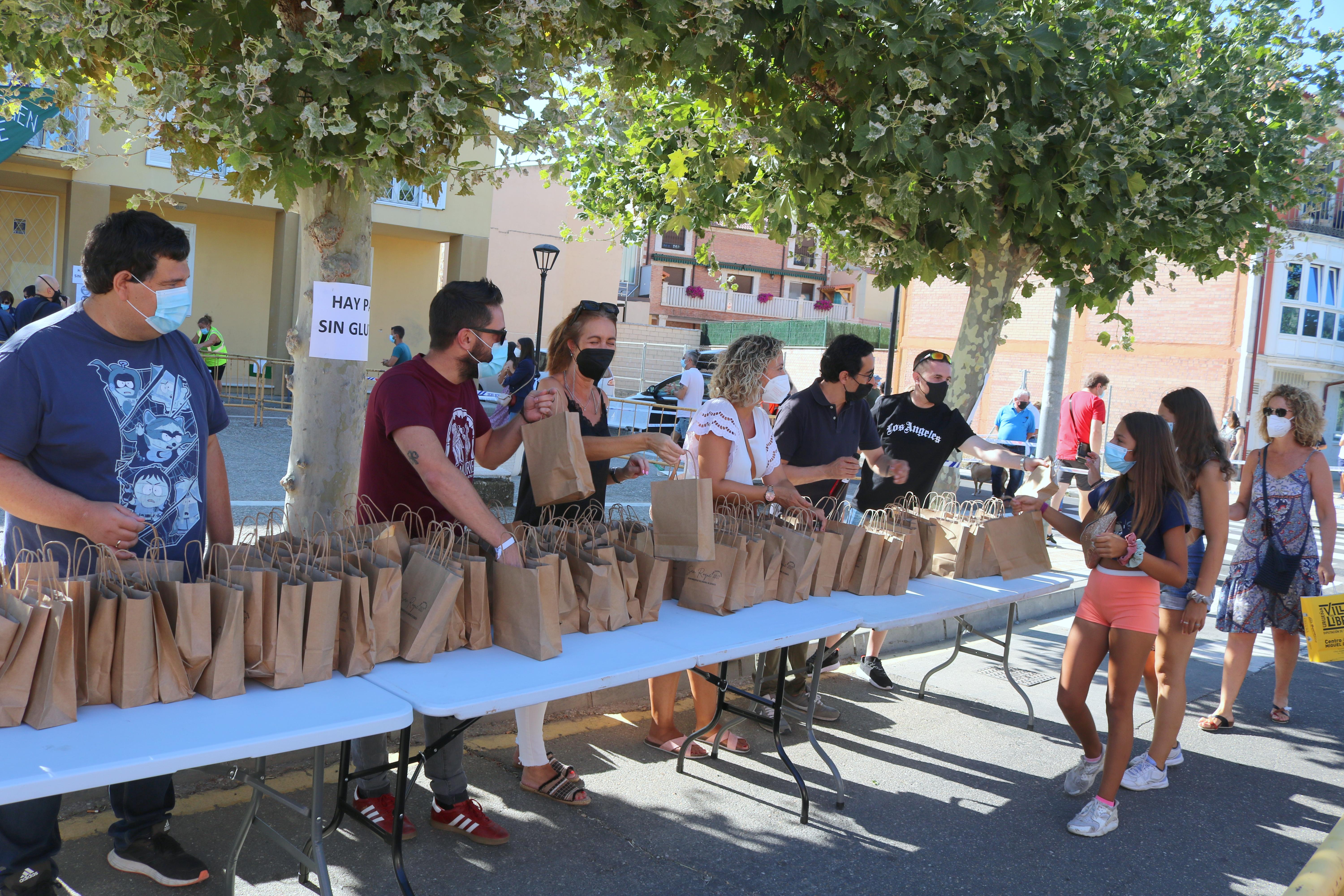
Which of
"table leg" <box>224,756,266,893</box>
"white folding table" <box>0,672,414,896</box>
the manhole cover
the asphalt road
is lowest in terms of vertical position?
the asphalt road

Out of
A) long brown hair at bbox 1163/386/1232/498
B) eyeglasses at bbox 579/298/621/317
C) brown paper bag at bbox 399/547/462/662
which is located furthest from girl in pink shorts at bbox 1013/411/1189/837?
brown paper bag at bbox 399/547/462/662

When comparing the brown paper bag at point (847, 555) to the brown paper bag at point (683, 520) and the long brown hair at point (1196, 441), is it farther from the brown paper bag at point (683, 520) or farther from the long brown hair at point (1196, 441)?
the long brown hair at point (1196, 441)

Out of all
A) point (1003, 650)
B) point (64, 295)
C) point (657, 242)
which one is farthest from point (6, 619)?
point (657, 242)

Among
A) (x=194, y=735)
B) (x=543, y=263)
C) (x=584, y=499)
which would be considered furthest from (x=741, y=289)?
(x=194, y=735)

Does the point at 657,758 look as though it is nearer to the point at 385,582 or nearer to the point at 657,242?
the point at 385,582

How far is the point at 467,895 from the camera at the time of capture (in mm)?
3197

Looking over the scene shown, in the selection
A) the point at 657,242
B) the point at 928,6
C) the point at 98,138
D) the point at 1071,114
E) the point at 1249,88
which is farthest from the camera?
the point at 657,242

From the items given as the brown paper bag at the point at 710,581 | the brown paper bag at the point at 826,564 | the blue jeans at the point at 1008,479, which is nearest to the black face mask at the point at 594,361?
the brown paper bag at the point at 710,581

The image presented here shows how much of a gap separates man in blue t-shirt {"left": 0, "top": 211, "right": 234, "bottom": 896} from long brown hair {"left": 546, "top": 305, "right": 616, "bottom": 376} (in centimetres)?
143

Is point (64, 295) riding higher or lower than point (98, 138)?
lower

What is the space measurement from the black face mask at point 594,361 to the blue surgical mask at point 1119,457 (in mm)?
2161

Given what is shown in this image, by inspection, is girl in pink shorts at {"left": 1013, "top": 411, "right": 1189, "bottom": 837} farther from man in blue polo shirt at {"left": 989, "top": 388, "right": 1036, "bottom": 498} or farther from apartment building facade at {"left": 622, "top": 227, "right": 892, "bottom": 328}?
apartment building facade at {"left": 622, "top": 227, "right": 892, "bottom": 328}

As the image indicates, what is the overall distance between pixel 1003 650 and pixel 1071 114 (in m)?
3.67

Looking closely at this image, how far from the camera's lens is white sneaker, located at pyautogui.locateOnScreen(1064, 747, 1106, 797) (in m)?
4.37
